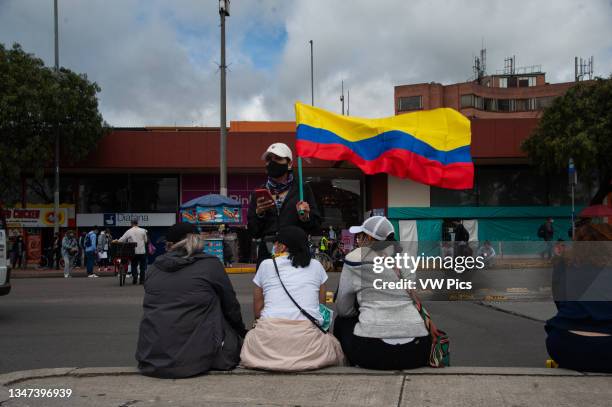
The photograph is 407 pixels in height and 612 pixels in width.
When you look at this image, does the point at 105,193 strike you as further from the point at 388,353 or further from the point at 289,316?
the point at 388,353

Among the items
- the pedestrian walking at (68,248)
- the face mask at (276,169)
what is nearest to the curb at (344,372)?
the face mask at (276,169)

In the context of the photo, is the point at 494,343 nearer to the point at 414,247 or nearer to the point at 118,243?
the point at 414,247

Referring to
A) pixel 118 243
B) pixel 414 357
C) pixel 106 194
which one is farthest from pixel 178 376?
pixel 106 194

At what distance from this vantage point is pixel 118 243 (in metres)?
17.0

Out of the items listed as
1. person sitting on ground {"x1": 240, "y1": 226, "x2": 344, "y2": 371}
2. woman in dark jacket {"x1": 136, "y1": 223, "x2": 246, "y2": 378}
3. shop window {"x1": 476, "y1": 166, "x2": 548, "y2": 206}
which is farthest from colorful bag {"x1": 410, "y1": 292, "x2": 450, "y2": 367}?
shop window {"x1": 476, "y1": 166, "x2": 548, "y2": 206}

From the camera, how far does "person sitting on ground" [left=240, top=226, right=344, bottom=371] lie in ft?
15.9

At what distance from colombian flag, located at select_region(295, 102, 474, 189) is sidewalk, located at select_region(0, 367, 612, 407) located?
3496 mm

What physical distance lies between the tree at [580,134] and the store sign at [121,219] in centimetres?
1676

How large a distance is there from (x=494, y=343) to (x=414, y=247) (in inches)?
87.3

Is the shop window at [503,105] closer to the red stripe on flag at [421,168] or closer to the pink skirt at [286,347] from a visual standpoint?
the red stripe on flag at [421,168]

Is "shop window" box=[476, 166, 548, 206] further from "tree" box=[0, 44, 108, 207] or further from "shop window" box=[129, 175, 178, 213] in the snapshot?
"tree" box=[0, 44, 108, 207]

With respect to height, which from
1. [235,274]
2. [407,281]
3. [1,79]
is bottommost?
[235,274]

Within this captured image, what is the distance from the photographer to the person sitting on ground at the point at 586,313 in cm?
462

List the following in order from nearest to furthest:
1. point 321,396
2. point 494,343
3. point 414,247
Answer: point 321,396, point 414,247, point 494,343
